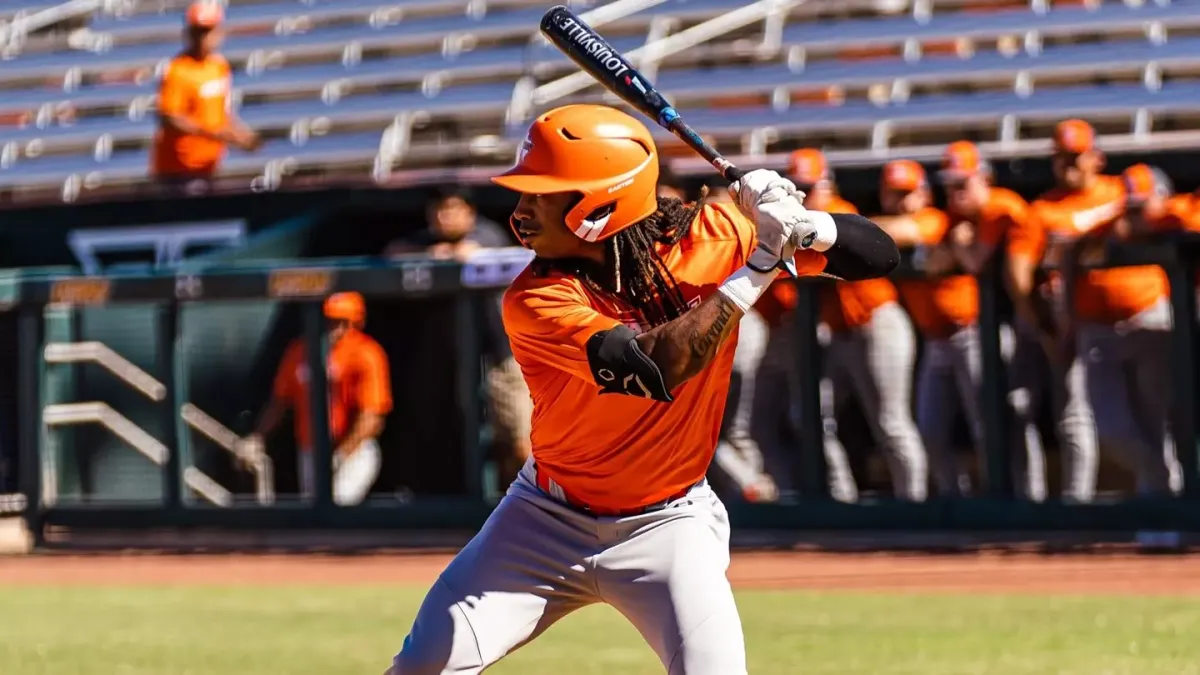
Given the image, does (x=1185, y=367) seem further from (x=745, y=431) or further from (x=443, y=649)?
(x=443, y=649)

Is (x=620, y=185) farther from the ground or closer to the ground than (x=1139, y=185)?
closer to the ground

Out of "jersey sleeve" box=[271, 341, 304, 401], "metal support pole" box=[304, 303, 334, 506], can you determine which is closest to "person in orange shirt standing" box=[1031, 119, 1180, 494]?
"metal support pole" box=[304, 303, 334, 506]

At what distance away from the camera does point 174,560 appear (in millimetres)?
11195

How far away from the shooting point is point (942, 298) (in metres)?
10.1

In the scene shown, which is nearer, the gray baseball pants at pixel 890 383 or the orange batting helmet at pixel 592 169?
the orange batting helmet at pixel 592 169

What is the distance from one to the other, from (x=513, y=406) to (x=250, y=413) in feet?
5.66

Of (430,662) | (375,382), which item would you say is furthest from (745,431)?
(430,662)

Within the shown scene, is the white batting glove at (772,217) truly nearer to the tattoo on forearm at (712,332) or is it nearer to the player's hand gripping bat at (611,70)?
the tattoo on forearm at (712,332)

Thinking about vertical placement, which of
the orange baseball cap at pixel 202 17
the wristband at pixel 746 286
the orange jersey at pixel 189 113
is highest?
the orange baseball cap at pixel 202 17

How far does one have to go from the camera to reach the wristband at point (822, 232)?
423 cm

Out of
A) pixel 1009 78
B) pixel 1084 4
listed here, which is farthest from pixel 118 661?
pixel 1084 4

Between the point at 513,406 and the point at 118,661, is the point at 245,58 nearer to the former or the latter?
the point at 513,406

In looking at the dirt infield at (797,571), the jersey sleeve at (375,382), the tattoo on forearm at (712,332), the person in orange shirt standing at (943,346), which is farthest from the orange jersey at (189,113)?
the tattoo on forearm at (712,332)

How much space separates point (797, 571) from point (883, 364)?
4.06ft
